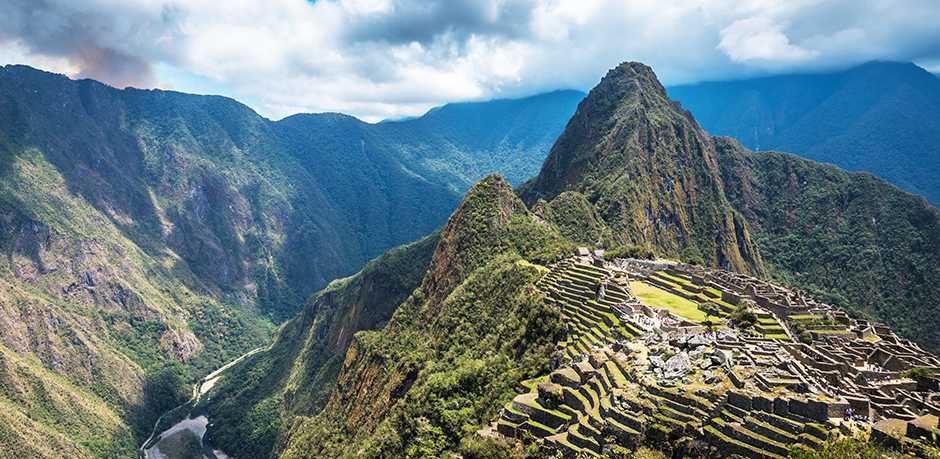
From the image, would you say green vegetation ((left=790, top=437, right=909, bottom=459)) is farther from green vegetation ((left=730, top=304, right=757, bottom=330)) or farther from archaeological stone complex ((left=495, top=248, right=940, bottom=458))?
green vegetation ((left=730, top=304, right=757, bottom=330))

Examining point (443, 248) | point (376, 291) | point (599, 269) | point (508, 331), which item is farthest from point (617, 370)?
point (376, 291)

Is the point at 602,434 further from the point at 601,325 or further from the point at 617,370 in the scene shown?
the point at 601,325

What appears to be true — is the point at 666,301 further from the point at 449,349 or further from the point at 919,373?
the point at 449,349

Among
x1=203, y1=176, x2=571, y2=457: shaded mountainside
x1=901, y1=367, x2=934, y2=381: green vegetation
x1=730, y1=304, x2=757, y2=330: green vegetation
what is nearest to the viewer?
x1=901, y1=367, x2=934, y2=381: green vegetation

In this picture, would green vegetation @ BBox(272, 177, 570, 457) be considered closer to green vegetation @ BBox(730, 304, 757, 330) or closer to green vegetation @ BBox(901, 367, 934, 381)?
green vegetation @ BBox(730, 304, 757, 330)

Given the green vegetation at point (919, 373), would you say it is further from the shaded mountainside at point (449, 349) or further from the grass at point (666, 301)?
the shaded mountainside at point (449, 349)

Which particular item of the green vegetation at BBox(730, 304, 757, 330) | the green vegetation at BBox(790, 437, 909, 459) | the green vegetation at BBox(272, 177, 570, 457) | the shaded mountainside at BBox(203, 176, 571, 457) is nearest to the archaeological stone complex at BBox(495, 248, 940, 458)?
the green vegetation at BBox(730, 304, 757, 330)

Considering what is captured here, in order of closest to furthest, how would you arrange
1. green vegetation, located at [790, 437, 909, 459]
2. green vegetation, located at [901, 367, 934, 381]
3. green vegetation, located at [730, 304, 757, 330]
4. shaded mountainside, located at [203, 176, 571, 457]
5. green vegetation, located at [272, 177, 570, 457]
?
green vegetation, located at [790, 437, 909, 459] → green vegetation, located at [901, 367, 934, 381] → green vegetation, located at [730, 304, 757, 330] → green vegetation, located at [272, 177, 570, 457] → shaded mountainside, located at [203, 176, 571, 457]

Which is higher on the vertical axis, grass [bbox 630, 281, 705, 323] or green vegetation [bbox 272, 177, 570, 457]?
grass [bbox 630, 281, 705, 323]

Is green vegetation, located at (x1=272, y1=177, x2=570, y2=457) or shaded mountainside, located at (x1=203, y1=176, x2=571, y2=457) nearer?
green vegetation, located at (x1=272, y1=177, x2=570, y2=457)
